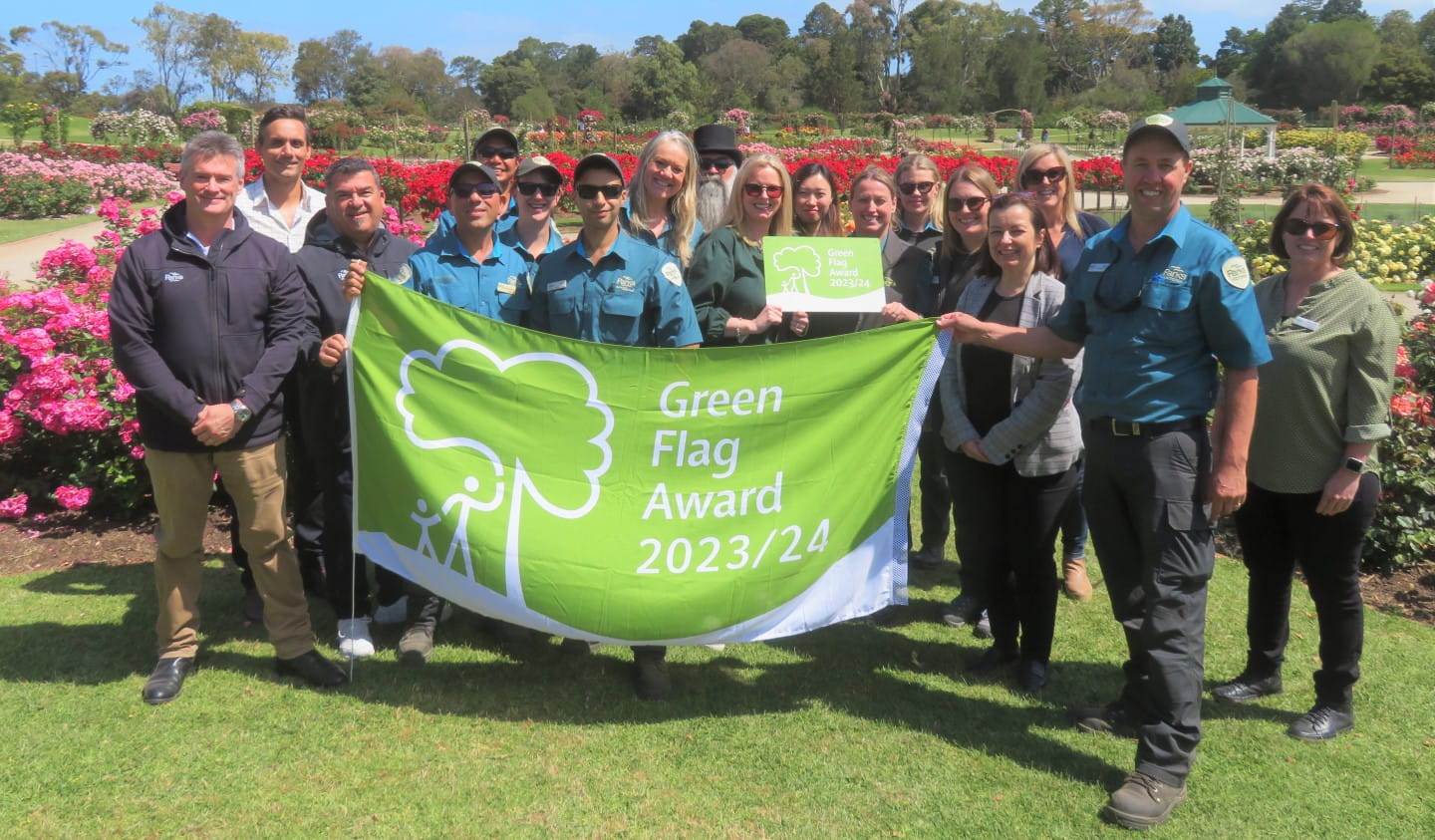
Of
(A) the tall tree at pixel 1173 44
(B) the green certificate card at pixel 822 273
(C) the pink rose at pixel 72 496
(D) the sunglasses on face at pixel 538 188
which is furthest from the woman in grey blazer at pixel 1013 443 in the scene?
(A) the tall tree at pixel 1173 44

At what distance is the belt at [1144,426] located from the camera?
361 cm

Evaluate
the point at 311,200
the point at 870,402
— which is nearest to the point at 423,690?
the point at 870,402

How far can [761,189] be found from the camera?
4.91 metres

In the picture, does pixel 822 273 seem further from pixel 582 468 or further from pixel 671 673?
pixel 671 673

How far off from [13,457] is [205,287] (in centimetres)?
373

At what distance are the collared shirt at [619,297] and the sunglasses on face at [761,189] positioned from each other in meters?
0.63

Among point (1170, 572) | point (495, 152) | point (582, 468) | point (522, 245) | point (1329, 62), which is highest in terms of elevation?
point (1329, 62)

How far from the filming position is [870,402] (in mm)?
4332

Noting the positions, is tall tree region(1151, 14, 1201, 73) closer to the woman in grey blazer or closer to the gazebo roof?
the gazebo roof

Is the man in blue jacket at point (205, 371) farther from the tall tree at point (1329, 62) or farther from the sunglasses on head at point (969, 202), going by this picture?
the tall tree at point (1329, 62)

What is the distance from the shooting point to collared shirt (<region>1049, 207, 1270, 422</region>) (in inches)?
136

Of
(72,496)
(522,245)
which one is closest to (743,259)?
(522,245)

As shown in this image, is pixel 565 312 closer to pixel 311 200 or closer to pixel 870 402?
pixel 870 402

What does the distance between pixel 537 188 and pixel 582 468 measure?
1.67 m
